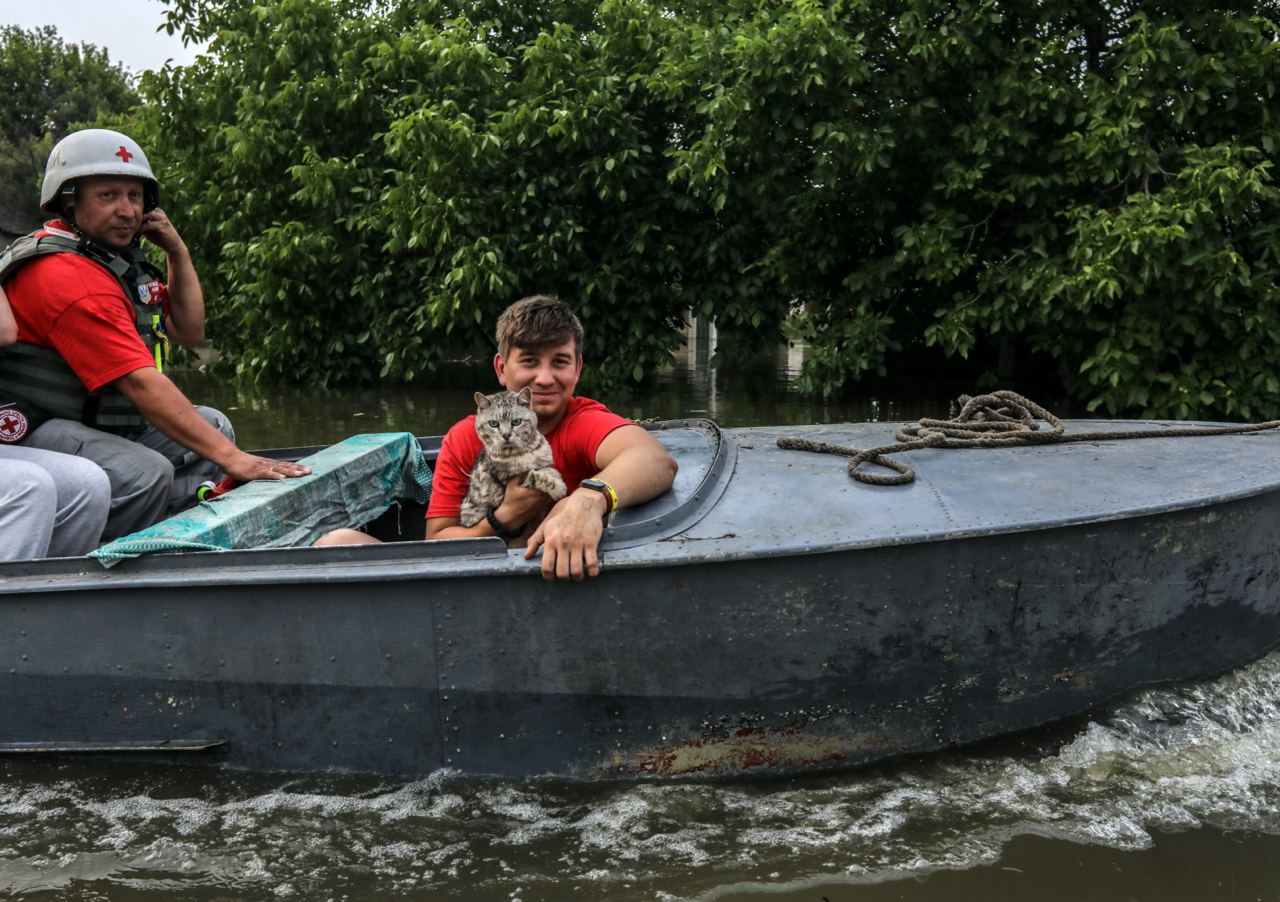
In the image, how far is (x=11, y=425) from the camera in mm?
3439

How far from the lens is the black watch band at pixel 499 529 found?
3.34 meters

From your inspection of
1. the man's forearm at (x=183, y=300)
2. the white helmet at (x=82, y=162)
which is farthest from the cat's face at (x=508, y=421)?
the man's forearm at (x=183, y=300)

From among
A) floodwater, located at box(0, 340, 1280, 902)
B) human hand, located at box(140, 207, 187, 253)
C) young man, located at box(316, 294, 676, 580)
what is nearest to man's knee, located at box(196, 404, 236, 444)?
human hand, located at box(140, 207, 187, 253)

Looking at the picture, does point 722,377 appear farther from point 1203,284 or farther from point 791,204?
point 1203,284

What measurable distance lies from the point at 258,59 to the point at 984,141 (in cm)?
843

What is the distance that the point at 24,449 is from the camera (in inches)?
132

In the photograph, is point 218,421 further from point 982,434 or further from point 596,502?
point 982,434

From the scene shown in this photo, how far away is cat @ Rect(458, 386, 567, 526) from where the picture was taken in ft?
10.5

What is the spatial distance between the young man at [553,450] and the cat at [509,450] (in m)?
0.04

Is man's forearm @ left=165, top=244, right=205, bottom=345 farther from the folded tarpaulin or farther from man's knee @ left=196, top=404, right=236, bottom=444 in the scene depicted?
the folded tarpaulin

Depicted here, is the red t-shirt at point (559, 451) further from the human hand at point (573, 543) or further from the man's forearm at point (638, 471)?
the human hand at point (573, 543)

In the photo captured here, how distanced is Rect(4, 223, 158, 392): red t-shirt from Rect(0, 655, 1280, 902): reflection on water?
1.29 meters

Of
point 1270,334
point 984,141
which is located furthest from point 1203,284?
point 984,141

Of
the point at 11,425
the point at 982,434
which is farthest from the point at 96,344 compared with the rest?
the point at 982,434
